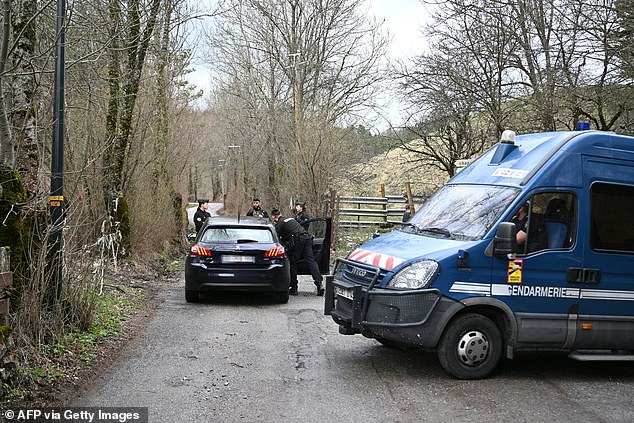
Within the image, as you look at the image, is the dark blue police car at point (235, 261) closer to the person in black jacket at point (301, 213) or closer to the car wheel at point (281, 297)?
the car wheel at point (281, 297)

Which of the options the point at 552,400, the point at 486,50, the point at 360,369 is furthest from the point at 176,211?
the point at 552,400

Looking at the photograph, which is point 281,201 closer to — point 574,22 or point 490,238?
point 574,22

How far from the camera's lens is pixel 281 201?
1105 inches

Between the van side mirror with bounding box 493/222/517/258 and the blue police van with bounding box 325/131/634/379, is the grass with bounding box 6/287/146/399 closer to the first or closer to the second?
the blue police van with bounding box 325/131/634/379

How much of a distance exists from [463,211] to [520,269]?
99cm

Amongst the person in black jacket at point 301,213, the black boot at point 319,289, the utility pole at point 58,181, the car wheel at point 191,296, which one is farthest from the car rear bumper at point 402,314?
the person in black jacket at point 301,213

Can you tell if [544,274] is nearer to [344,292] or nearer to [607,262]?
[607,262]

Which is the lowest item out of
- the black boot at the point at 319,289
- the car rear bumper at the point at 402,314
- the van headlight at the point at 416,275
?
the black boot at the point at 319,289

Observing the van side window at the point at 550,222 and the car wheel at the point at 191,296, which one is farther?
the car wheel at the point at 191,296

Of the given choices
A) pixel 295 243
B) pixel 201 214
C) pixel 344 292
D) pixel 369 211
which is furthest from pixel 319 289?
pixel 369 211

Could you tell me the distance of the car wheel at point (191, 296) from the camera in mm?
12285

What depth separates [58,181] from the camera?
8461 mm

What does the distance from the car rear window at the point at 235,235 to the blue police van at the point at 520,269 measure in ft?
14.2

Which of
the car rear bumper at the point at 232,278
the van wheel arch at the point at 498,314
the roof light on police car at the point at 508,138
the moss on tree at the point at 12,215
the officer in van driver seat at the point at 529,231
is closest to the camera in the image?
the moss on tree at the point at 12,215
